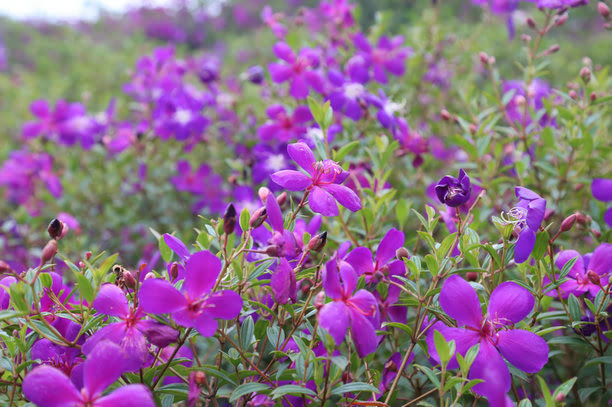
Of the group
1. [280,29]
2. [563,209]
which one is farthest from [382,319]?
[280,29]

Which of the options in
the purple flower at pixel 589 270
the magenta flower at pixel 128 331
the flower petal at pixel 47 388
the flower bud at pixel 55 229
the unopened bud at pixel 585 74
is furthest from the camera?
the unopened bud at pixel 585 74

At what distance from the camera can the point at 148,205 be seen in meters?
2.46

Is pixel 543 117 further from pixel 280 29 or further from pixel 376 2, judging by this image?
pixel 376 2

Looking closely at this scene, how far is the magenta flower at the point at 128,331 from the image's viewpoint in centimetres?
72

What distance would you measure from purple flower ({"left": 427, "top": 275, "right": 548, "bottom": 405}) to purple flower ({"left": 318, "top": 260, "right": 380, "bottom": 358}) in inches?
4.9

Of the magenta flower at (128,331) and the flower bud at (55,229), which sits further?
the flower bud at (55,229)

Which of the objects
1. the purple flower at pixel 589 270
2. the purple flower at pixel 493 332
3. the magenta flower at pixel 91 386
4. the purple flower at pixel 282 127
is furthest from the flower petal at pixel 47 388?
the purple flower at pixel 282 127

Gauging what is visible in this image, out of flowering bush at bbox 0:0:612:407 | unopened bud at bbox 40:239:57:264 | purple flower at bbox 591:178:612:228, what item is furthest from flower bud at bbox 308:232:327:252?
purple flower at bbox 591:178:612:228

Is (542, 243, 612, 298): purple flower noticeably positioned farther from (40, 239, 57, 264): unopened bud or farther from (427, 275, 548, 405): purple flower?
(40, 239, 57, 264): unopened bud

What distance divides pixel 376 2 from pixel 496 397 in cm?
730

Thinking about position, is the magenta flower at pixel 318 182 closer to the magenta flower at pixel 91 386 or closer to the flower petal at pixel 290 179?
the flower petal at pixel 290 179

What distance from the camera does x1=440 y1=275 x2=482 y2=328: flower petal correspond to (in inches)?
31.0

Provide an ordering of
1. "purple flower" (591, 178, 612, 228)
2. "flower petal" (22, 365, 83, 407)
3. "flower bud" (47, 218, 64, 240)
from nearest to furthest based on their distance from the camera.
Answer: "flower petal" (22, 365, 83, 407)
"flower bud" (47, 218, 64, 240)
"purple flower" (591, 178, 612, 228)

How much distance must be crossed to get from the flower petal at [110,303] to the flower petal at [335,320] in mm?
317
